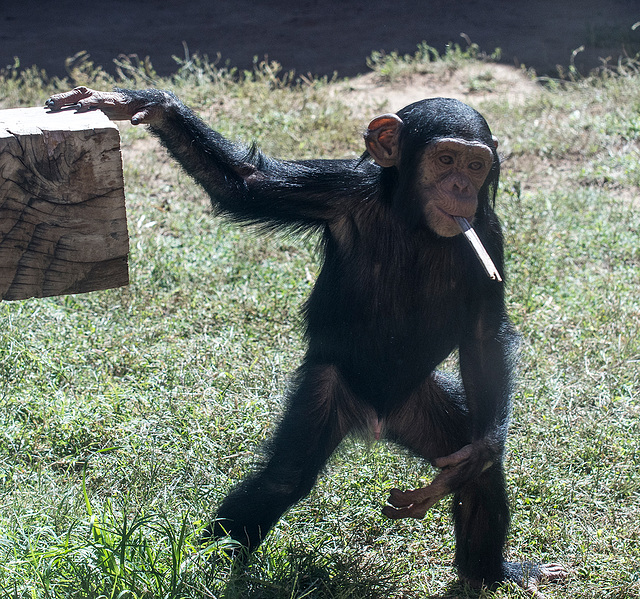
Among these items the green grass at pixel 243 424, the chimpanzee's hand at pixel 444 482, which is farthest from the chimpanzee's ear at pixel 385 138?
the chimpanzee's hand at pixel 444 482

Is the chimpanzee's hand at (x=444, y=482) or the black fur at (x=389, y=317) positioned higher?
the black fur at (x=389, y=317)

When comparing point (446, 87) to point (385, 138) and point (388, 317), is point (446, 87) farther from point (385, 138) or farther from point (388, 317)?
point (388, 317)

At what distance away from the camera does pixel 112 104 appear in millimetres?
3385

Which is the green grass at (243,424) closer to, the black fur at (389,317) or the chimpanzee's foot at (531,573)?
the chimpanzee's foot at (531,573)

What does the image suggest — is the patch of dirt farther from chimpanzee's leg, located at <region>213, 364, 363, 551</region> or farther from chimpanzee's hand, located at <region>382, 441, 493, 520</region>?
chimpanzee's hand, located at <region>382, 441, 493, 520</region>

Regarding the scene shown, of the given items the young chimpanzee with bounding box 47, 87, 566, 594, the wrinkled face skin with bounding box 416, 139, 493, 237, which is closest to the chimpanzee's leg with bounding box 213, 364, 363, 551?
the young chimpanzee with bounding box 47, 87, 566, 594

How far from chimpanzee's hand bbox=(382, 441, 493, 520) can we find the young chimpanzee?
2 centimetres

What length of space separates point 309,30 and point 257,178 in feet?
34.5

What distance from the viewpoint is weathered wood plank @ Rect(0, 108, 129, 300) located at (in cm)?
248

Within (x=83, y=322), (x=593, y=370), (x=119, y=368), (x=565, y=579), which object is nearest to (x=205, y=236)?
(x=83, y=322)

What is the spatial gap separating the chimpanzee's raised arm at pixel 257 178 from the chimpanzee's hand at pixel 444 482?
1.34 meters

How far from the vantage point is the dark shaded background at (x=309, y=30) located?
12.1m

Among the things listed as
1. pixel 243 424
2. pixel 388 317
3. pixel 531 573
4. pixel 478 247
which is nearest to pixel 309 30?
pixel 243 424

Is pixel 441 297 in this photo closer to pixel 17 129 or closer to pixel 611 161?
pixel 17 129
